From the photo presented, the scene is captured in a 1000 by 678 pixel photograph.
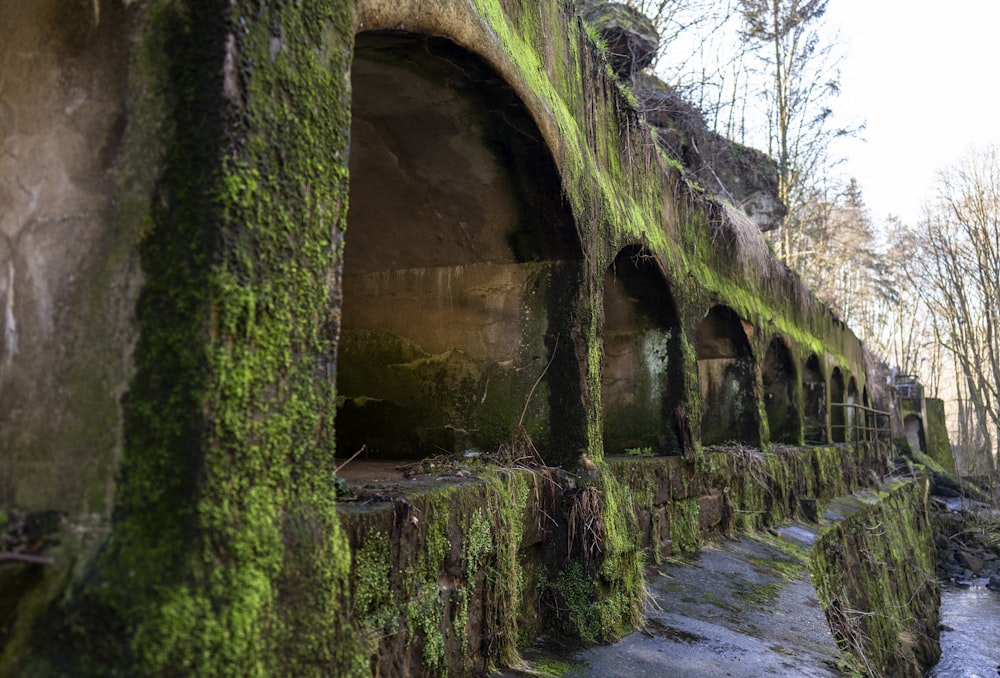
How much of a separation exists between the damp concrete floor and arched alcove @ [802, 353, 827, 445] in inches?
258

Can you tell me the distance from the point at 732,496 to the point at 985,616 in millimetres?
7511

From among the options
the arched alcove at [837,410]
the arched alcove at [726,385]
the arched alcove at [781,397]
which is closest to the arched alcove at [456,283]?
the arched alcove at [726,385]

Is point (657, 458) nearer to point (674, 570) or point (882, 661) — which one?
point (674, 570)

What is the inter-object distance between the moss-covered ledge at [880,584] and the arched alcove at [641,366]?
5.92ft

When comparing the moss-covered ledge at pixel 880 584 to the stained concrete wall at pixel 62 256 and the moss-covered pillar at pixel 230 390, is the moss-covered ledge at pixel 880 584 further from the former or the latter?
the stained concrete wall at pixel 62 256

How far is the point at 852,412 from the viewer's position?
1499cm

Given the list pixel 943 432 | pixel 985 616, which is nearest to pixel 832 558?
pixel 985 616

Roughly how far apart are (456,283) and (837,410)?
11.7 meters

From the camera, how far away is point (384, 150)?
3.58 meters

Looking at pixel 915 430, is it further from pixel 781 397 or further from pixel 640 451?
pixel 640 451

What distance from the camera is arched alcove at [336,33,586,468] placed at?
11.6 feet

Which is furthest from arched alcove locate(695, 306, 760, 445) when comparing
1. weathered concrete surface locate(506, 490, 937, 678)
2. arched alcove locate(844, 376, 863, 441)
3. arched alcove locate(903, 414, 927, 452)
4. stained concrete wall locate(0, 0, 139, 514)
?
arched alcove locate(903, 414, 927, 452)

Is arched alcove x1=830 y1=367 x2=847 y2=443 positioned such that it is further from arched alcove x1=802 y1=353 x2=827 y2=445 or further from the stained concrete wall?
the stained concrete wall

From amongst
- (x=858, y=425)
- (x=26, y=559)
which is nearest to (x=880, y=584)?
(x=858, y=425)
